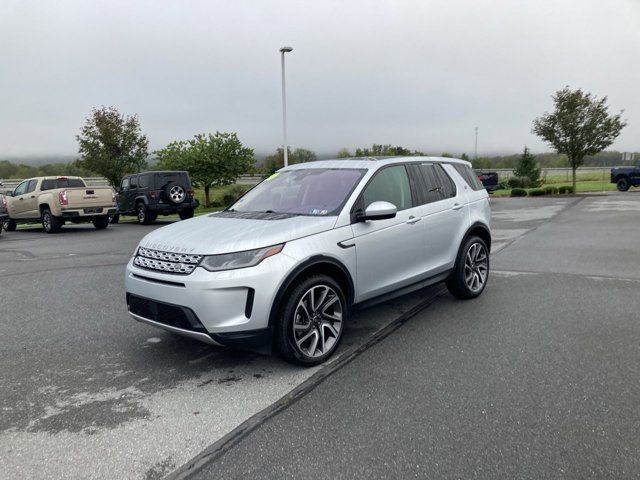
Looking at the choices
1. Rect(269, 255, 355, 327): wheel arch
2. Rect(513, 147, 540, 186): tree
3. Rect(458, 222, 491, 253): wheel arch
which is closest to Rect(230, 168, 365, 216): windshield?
Rect(269, 255, 355, 327): wheel arch

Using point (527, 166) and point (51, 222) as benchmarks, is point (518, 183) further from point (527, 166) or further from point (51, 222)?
point (51, 222)

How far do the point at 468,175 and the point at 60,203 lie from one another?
14142mm

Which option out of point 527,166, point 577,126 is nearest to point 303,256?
point 577,126

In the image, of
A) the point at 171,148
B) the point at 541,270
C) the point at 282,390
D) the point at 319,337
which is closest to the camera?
the point at 282,390

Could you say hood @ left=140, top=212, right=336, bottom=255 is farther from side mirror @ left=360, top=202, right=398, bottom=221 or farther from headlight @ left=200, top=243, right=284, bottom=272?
side mirror @ left=360, top=202, right=398, bottom=221

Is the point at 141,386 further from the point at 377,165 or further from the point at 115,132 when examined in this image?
the point at 115,132

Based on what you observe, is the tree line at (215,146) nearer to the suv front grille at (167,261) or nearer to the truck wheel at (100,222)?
the truck wheel at (100,222)

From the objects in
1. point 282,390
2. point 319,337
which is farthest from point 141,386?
point 319,337

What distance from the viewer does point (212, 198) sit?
36312mm

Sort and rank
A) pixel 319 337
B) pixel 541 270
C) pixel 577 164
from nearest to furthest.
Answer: pixel 319 337, pixel 541 270, pixel 577 164

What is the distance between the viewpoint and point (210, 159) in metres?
34.2

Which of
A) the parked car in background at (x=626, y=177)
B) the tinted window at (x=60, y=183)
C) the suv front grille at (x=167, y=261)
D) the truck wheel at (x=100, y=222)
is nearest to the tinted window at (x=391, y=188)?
the suv front grille at (x=167, y=261)

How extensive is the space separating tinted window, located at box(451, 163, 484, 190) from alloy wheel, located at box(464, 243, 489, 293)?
2.62 ft

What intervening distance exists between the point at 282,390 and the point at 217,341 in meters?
0.60
